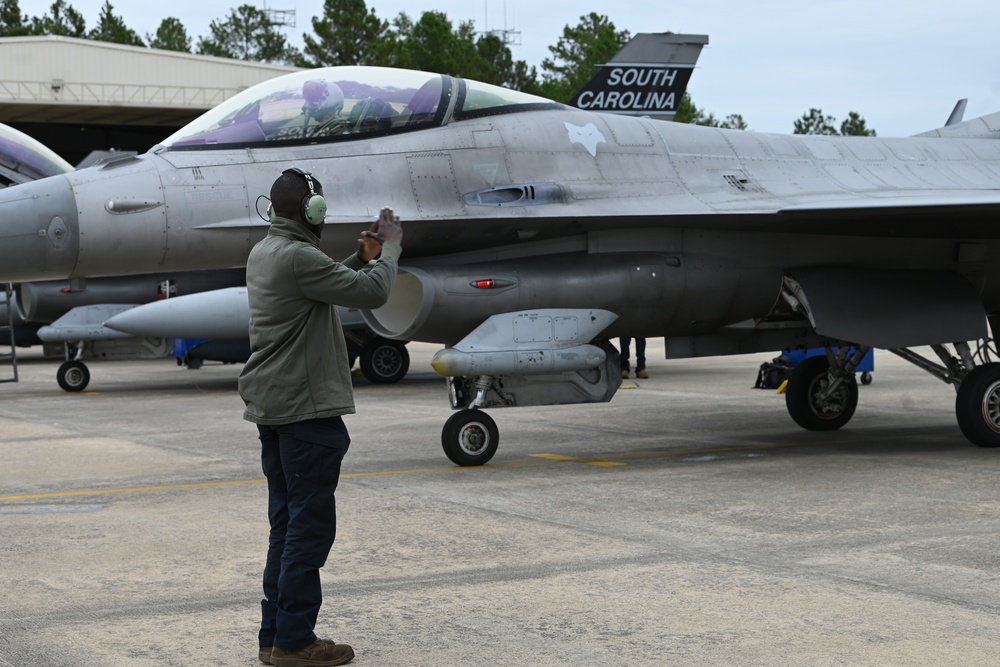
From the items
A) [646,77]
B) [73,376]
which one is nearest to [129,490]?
[73,376]

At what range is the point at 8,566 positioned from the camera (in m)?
5.71

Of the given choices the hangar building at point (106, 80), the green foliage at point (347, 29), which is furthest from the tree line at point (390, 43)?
the hangar building at point (106, 80)

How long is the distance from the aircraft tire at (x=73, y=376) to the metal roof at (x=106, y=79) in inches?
886

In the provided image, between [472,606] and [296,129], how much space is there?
4789 mm

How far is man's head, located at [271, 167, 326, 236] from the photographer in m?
4.39

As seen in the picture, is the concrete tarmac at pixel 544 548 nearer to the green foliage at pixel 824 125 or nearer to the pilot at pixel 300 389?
the pilot at pixel 300 389

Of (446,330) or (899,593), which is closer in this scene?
(899,593)

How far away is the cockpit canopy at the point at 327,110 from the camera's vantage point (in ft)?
28.5

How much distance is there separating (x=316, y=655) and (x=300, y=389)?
36.7 inches

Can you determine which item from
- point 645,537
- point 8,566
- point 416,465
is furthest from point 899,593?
point 416,465

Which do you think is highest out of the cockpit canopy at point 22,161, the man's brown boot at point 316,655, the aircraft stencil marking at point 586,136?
the cockpit canopy at point 22,161

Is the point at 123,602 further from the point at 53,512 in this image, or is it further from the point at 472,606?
the point at 53,512

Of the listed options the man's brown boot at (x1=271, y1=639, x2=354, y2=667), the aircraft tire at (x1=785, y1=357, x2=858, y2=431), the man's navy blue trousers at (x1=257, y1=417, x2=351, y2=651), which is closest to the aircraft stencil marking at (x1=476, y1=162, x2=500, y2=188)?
the aircraft tire at (x1=785, y1=357, x2=858, y2=431)

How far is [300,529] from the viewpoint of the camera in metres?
4.21
